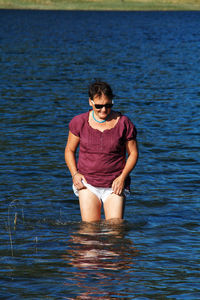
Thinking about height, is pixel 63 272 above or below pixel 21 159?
below

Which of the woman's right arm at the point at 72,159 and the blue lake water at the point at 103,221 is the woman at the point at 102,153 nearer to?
the woman's right arm at the point at 72,159

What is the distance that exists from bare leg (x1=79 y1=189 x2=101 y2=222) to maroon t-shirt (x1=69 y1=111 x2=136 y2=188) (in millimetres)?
166

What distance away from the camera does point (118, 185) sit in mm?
7984

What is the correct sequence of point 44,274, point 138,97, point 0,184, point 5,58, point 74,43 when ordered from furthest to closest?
point 74,43, point 5,58, point 138,97, point 0,184, point 44,274

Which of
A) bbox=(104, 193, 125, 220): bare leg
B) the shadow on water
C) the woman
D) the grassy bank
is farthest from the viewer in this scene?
the grassy bank

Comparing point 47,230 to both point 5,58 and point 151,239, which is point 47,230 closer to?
point 151,239

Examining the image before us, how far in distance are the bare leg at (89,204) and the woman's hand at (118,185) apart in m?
0.35

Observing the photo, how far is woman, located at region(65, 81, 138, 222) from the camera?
7891 mm

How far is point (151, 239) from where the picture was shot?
930 cm

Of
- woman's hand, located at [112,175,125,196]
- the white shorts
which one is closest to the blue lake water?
the white shorts

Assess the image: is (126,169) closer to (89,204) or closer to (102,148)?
(102,148)

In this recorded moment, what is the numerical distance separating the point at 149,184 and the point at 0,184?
10.2 ft

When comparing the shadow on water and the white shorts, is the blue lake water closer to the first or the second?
the shadow on water

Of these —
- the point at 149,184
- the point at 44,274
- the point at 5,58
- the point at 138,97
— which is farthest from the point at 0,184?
the point at 5,58
